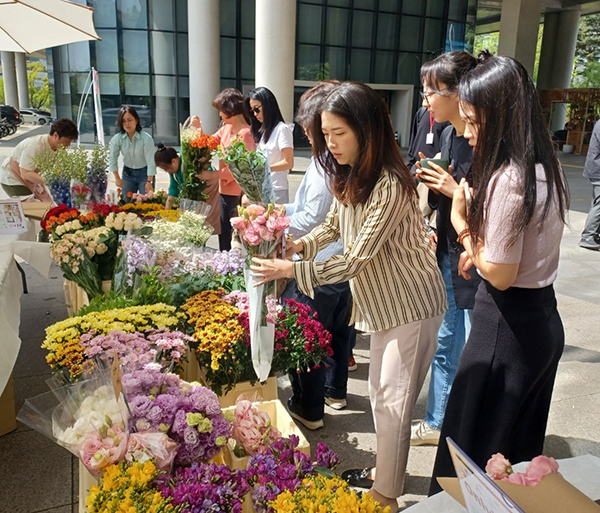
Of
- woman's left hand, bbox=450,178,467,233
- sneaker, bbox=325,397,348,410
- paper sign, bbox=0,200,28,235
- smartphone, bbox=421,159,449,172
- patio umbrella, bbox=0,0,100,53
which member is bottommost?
sneaker, bbox=325,397,348,410

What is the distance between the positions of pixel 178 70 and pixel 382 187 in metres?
19.2

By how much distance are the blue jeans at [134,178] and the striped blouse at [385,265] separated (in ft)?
16.6

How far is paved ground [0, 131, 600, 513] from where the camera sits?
8.05 feet

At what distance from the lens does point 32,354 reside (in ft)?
12.4

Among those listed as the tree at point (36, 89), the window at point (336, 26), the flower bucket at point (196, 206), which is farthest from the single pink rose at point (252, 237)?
the tree at point (36, 89)

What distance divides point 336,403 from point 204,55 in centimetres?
1453

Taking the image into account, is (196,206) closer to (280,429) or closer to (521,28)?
(280,429)

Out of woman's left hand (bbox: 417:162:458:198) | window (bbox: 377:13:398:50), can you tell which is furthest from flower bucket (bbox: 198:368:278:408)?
window (bbox: 377:13:398:50)

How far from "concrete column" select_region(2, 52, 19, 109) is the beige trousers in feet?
124

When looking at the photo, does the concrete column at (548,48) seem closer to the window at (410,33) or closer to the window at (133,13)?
the window at (410,33)

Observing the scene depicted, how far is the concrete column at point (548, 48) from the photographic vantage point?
1035 inches

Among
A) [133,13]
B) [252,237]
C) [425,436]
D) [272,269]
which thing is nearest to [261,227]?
[252,237]

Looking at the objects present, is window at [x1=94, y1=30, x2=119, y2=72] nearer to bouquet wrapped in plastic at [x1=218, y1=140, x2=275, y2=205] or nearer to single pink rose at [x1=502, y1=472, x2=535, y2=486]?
bouquet wrapped in plastic at [x1=218, y1=140, x2=275, y2=205]

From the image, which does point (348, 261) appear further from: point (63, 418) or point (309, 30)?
point (309, 30)
